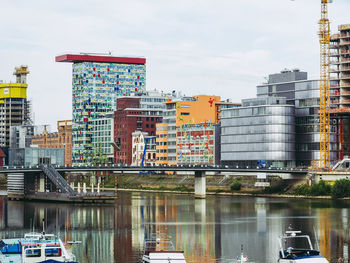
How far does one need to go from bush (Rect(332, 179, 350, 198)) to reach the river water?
24.3 ft

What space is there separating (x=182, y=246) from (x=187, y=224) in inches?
1162

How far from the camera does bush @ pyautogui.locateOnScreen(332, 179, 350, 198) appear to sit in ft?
627

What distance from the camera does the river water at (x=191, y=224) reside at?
95.8m

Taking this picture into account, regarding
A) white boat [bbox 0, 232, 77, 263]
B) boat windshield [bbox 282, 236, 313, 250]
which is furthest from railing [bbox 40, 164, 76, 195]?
white boat [bbox 0, 232, 77, 263]

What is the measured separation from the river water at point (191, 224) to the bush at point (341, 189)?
24.3 feet

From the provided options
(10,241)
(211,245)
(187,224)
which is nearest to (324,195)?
(187,224)

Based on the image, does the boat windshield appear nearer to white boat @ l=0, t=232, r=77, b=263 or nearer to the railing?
white boat @ l=0, t=232, r=77, b=263

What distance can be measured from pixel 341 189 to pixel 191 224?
72.0 meters

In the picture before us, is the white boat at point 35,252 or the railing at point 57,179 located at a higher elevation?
the railing at point 57,179

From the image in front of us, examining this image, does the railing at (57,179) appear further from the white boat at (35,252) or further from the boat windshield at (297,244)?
the white boat at (35,252)

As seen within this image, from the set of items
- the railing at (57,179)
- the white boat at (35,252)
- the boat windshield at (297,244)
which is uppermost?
the railing at (57,179)

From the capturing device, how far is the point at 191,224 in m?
130

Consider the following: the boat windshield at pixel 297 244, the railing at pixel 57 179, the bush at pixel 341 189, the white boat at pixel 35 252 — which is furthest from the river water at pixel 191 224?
the white boat at pixel 35 252

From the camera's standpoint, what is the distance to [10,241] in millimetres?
79250
